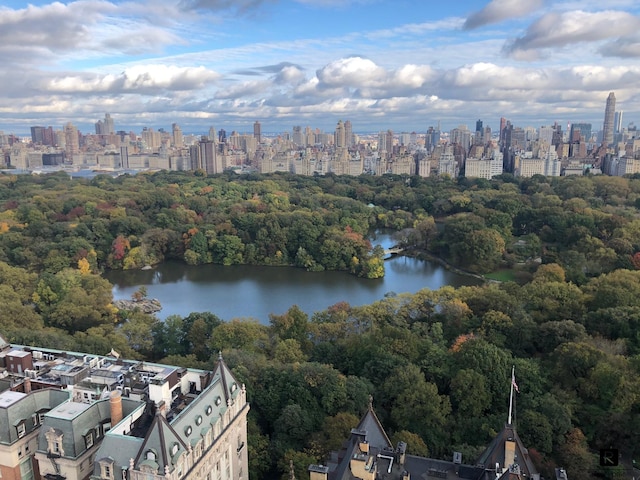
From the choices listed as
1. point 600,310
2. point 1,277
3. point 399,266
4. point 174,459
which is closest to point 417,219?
point 399,266

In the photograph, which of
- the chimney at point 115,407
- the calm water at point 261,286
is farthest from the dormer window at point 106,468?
the calm water at point 261,286

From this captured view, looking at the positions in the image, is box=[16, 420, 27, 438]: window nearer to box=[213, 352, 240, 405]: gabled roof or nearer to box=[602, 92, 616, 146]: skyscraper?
box=[213, 352, 240, 405]: gabled roof

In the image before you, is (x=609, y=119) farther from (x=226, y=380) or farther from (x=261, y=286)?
(x=226, y=380)

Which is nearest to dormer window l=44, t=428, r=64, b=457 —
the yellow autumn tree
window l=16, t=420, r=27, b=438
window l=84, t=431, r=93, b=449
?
window l=84, t=431, r=93, b=449

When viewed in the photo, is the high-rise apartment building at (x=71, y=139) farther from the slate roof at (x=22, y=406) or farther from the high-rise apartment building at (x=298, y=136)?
the slate roof at (x=22, y=406)

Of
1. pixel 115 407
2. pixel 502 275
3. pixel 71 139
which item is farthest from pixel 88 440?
pixel 71 139

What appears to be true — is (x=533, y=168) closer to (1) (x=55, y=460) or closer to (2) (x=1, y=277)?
(2) (x=1, y=277)
